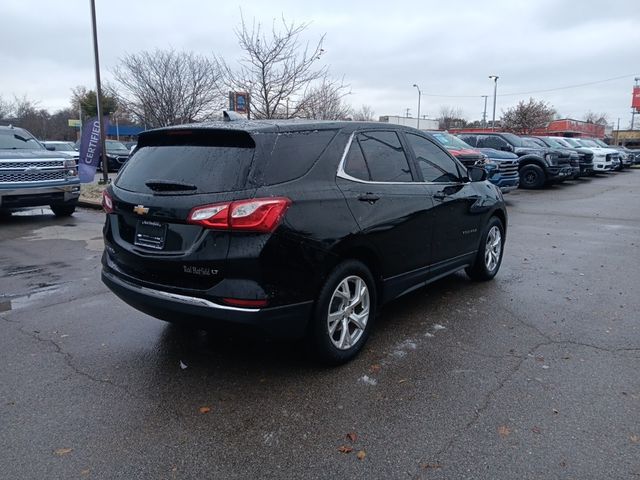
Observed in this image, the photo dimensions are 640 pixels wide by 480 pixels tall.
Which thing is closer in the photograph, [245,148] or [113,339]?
[245,148]

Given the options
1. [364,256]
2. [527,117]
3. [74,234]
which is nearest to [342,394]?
[364,256]

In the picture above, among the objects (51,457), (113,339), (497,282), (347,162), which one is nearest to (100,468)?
(51,457)

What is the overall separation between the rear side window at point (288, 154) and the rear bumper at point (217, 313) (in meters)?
0.83

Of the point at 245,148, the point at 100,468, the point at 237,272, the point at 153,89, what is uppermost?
the point at 153,89

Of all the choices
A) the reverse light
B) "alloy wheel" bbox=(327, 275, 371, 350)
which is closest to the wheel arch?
"alloy wheel" bbox=(327, 275, 371, 350)

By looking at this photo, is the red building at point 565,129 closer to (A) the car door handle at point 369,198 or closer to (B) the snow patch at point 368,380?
(A) the car door handle at point 369,198

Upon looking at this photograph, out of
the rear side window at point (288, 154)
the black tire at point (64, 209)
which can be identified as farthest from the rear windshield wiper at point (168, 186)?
the black tire at point (64, 209)

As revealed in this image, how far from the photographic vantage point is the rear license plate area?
3361mm

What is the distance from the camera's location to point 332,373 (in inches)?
145

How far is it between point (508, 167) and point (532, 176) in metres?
4.49

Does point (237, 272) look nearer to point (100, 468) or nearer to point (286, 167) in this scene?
point (286, 167)

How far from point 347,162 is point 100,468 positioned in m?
2.51

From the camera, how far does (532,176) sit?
18.0 metres

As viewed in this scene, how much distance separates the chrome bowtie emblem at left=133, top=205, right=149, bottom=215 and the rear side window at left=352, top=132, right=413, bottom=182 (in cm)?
168
